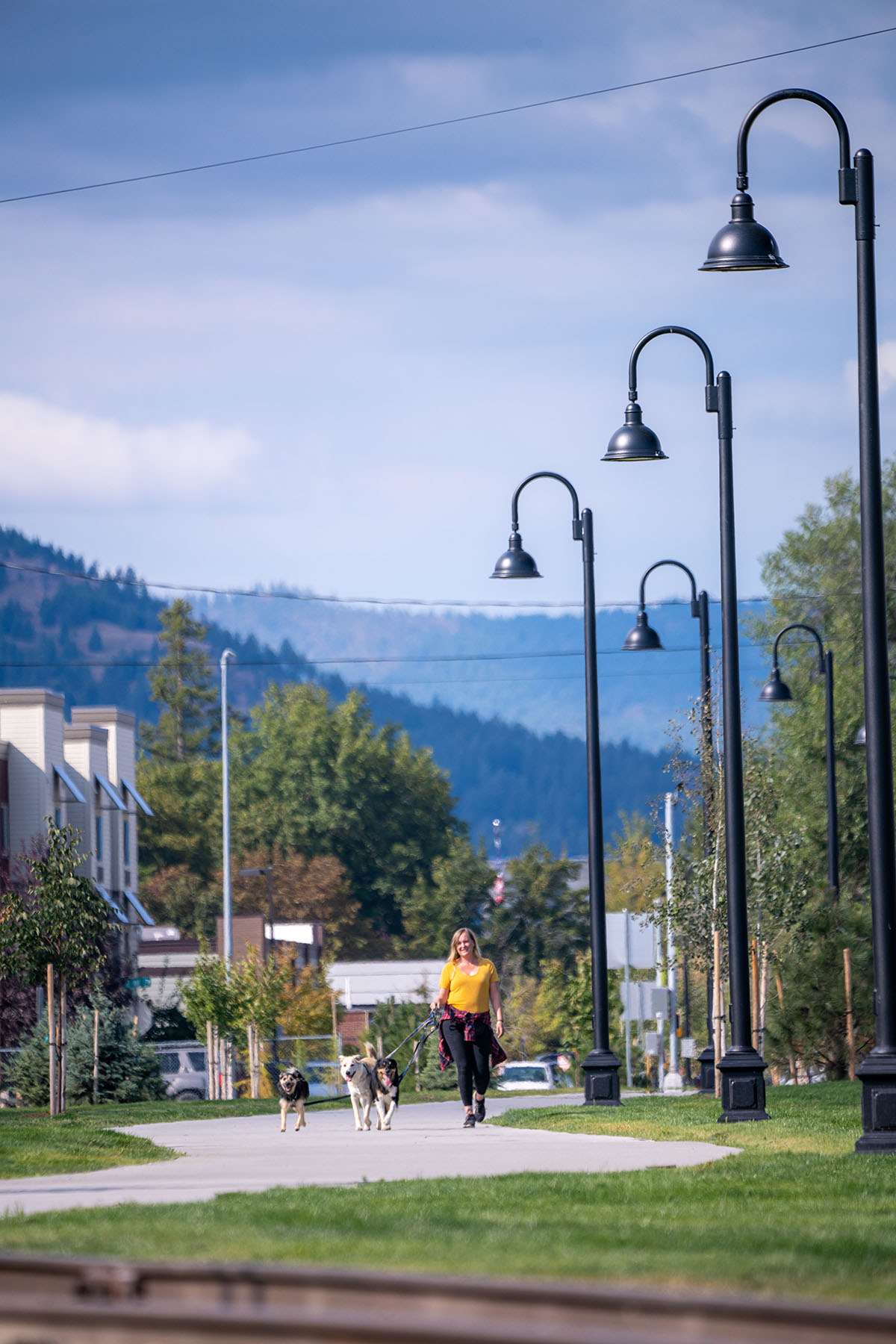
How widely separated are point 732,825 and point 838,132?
6.16m

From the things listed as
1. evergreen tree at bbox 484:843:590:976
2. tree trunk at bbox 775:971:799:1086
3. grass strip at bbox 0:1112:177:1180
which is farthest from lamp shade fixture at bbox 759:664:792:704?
evergreen tree at bbox 484:843:590:976

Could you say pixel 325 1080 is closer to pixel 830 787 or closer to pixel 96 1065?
pixel 830 787

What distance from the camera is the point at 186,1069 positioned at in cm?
5112

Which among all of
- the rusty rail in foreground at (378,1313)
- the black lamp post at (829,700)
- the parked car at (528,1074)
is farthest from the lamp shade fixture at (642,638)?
the parked car at (528,1074)

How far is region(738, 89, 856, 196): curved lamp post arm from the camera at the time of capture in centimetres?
1435

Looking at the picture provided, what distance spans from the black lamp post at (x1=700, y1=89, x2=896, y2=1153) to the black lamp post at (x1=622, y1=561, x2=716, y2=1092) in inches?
424

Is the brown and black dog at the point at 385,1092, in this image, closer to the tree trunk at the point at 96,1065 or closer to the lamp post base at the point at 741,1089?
the lamp post base at the point at 741,1089

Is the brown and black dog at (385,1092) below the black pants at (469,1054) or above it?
below

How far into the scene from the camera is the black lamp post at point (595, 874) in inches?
859

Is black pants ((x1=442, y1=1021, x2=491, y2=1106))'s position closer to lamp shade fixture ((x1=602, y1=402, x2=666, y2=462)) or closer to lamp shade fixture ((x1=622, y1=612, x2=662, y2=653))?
lamp shade fixture ((x1=602, y1=402, x2=666, y2=462))

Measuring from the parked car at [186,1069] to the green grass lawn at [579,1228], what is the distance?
39045 mm

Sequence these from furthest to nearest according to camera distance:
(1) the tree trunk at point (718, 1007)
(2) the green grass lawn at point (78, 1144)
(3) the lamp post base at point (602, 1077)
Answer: (1) the tree trunk at point (718, 1007), (3) the lamp post base at point (602, 1077), (2) the green grass lawn at point (78, 1144)

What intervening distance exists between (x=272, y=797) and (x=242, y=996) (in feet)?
221

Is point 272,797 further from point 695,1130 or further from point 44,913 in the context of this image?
point 695,1130
